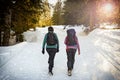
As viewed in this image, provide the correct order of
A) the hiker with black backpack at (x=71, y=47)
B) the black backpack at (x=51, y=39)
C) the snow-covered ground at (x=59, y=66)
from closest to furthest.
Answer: the snow-covered ground at (x=59, y=66)
the black backpack at (x=51, y=39)
the hiker with black backpack at (x=71, y=47)

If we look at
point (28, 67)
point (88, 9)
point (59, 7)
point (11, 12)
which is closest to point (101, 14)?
point (88, 9)

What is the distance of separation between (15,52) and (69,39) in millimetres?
5487

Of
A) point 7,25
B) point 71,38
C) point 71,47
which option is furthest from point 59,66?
point 7,25

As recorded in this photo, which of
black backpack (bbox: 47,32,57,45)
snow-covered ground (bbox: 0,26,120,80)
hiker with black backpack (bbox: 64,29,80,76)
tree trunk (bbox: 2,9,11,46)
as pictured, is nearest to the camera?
snow-covered ground (bbox: 0,26,120,80)

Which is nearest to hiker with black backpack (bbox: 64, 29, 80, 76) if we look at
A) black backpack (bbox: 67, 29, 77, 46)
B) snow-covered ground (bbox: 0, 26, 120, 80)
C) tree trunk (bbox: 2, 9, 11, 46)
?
black backpack (bbox: 67, 29, 77, 46)

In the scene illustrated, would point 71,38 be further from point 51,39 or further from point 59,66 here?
point 59,66

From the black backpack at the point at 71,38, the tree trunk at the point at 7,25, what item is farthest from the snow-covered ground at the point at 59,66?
the tree trunk at the point at 7,25

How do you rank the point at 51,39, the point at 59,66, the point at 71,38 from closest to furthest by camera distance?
the point at 51,39 → the point at 71,38 → the point at 59,66

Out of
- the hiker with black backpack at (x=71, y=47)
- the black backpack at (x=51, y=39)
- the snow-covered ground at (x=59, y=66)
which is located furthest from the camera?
the hiker with black backpack at (x=71, y=47)

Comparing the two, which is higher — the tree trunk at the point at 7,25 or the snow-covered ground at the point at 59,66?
the tree trunk at the point at 7,25

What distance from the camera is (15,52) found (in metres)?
17.0

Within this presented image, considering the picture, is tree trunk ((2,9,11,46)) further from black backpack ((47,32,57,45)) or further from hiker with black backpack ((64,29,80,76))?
hiker with black backpack ((64,29,80,76))

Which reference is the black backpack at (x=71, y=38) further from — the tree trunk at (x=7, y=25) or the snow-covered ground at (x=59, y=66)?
the tree trunk at (x=7, y=25)

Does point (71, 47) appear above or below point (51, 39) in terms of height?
below
